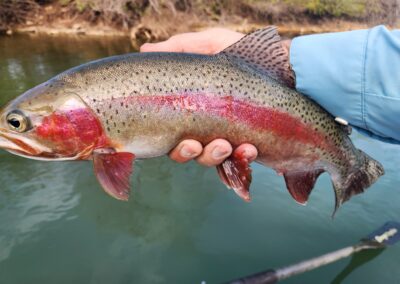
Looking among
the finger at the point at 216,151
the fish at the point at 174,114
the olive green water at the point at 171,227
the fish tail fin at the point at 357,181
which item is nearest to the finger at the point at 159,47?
the fish at the point at 174,114

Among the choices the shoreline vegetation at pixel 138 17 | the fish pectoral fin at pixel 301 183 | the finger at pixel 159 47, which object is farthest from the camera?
the shoreline vegetation at pixel 138 17

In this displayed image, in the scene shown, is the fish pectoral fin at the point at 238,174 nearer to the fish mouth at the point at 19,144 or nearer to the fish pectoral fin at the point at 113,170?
the fish pectoral fin at the point at 113,170

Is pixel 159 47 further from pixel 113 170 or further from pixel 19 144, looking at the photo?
pixel 19 144

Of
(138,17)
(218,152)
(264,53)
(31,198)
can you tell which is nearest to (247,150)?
(218,152)

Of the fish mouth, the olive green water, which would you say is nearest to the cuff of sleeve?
the fish mouth

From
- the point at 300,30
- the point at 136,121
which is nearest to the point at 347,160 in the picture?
the point at 136,121

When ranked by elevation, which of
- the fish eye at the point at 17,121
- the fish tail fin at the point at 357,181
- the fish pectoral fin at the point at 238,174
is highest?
the fish eye at the point at 17,121

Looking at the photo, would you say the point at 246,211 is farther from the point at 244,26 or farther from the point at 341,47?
the point at 244,26
